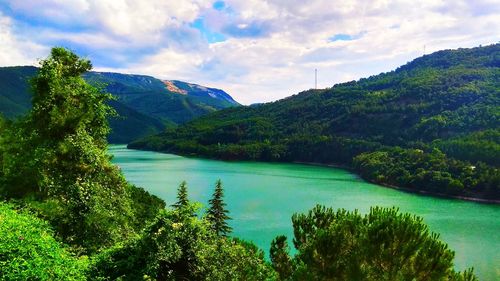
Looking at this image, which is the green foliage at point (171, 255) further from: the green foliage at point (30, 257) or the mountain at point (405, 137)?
the mountain at point (405, 137)

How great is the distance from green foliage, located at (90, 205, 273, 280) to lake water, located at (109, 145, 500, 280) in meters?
30.7

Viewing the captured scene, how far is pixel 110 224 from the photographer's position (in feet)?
53.6

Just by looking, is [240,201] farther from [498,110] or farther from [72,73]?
[498,110]

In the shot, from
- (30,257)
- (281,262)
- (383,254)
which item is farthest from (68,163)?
(281,262)

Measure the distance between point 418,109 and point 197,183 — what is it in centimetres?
9890

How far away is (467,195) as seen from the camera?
258 feet

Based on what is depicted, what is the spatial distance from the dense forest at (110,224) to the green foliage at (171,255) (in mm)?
29

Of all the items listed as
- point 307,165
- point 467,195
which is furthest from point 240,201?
point 307,165

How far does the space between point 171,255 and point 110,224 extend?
16.5 ft

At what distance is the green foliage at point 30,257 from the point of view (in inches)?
392

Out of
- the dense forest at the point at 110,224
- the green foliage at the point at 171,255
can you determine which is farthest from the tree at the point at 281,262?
the green foliage at the point at 171,255

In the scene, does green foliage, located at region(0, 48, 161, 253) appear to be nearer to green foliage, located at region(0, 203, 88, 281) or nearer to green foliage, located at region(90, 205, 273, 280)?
green foliage, located at region(90, 205, 273, 280)

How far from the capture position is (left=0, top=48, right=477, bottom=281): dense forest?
12.8m

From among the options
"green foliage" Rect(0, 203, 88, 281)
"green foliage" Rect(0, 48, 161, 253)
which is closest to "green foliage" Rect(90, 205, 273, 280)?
"green foliage" Rect(0, 203, 88, 281)
